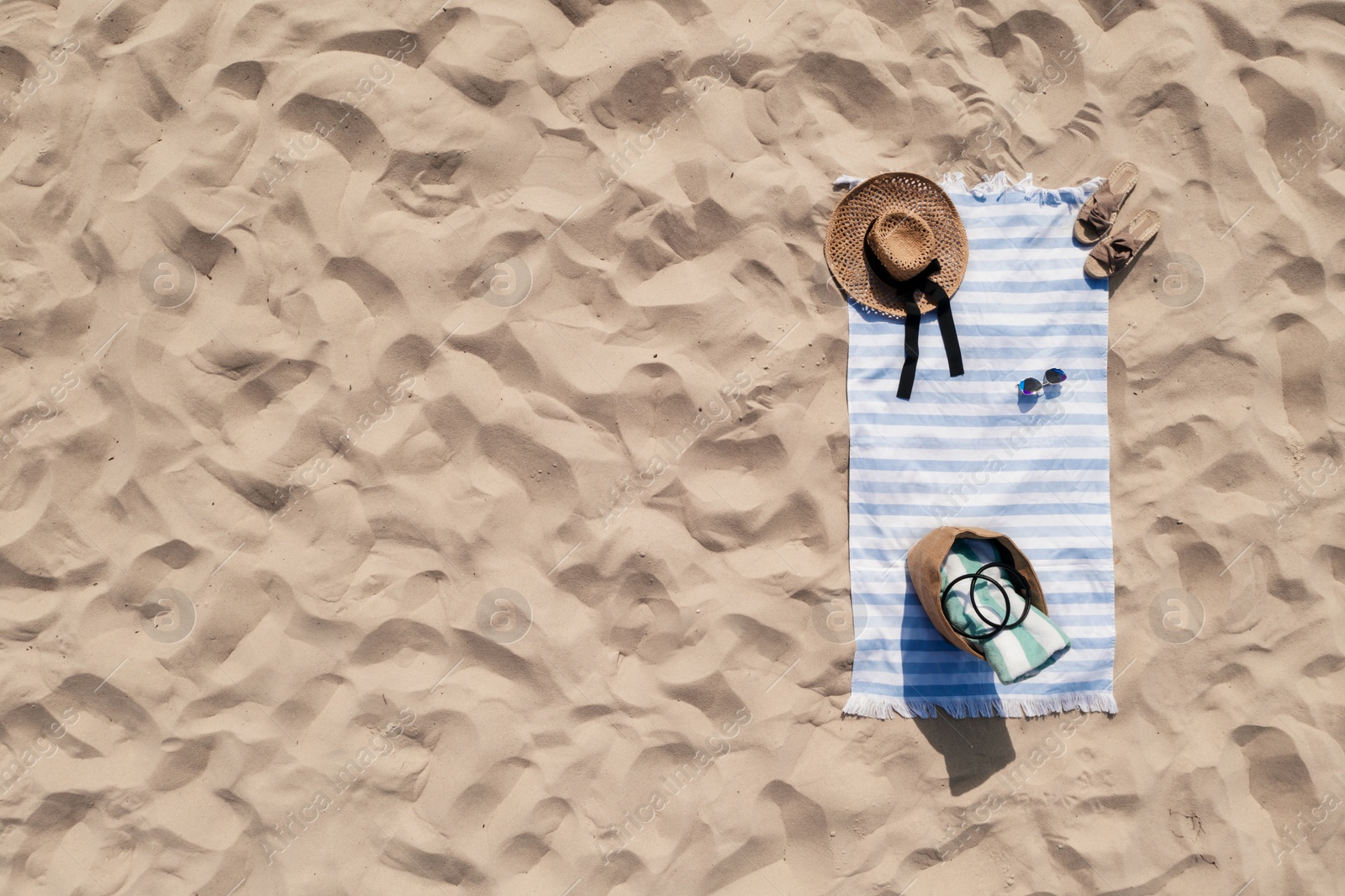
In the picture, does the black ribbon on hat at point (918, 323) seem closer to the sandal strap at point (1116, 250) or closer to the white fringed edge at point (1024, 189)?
the white fringed edge at point (1024, 189)

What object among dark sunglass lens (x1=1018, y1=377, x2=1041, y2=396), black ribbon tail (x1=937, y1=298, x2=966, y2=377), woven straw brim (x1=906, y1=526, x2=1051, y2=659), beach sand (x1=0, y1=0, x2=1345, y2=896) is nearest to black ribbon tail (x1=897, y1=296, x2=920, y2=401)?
black ribbon tail (x1=937, y1=298, x2=966, y2=377)

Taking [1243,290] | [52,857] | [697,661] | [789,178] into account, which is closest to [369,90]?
[789,178]

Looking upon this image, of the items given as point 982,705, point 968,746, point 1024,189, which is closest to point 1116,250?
point 1024,189

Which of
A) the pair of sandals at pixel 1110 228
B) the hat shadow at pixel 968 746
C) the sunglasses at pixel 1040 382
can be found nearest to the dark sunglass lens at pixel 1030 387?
the sunglasses at pixel 1040 382

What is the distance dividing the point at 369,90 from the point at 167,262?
117cm

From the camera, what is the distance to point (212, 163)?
333 cm

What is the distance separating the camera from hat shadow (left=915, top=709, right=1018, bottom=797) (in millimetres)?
3305

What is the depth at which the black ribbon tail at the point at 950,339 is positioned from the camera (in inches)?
131

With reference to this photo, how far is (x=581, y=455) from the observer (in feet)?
10.8

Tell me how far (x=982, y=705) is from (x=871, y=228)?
7.17ft

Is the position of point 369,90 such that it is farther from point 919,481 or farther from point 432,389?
point 919,481

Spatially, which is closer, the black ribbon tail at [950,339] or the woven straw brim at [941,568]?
the woven straw brim at [941,568]

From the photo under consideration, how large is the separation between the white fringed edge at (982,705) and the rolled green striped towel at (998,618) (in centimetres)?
20

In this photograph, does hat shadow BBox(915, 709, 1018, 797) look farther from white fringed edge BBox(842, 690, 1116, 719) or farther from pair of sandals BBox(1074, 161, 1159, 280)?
pair of sandals BBox(1074, 161, 1159, 280)
